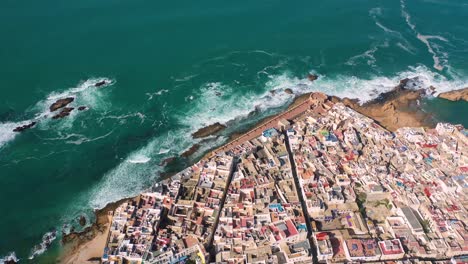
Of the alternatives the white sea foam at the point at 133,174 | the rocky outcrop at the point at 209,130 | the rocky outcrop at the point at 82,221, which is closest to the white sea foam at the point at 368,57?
the rocky outcrop at the point at 209,130

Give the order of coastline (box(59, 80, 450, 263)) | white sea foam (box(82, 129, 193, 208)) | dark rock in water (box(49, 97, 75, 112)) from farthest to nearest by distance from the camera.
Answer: dark rock in water (box(49, 97, 75, 112)) < white sea foam (box(82, 129, 193, 208)) < coastline (box(59, 80, 450, 263))

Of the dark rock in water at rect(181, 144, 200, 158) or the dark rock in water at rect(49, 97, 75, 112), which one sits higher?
the dark rock in water at rect(49, 97, 75, 112)

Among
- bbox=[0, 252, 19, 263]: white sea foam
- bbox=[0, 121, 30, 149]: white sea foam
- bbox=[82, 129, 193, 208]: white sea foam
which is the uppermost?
bbox=[0, 121, 30, 149]: white sea foam

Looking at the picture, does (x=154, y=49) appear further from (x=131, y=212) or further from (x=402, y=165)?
(x=402, y=165)

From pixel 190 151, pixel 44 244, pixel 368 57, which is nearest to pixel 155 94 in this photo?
pixel 190 151

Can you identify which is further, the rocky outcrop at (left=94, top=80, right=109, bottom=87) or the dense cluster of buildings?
the rocky outcrop at (left=94, top=80, right=109, bottom=87)

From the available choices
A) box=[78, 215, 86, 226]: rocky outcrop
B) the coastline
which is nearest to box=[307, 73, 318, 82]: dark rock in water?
the coastline

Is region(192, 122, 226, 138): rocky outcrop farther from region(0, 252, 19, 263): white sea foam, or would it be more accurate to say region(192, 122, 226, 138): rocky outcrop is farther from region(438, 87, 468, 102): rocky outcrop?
region(438, 87, 468, 102): rocky outcrop
